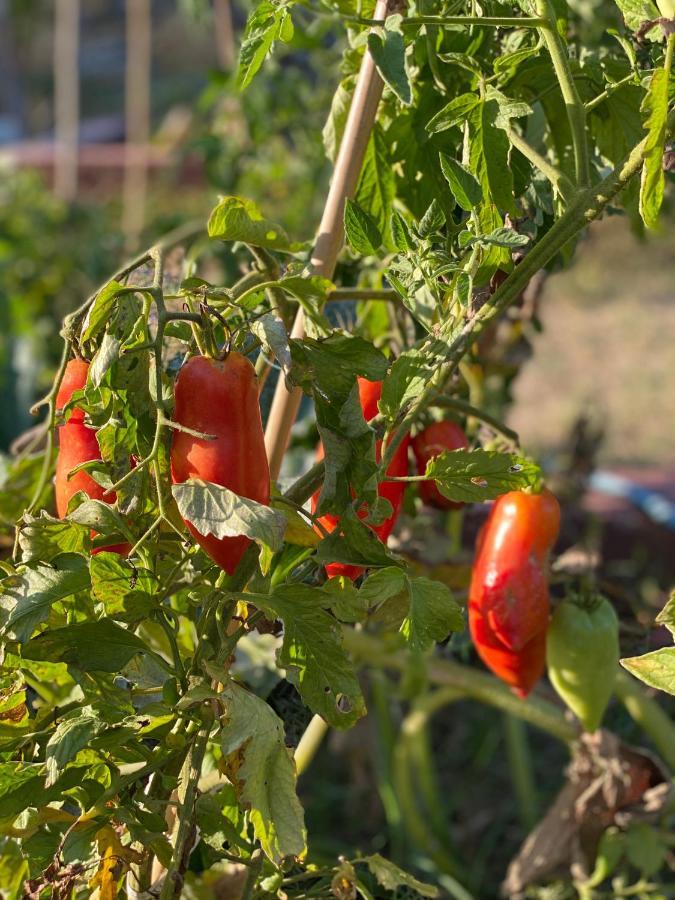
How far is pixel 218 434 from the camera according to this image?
59 centimetres

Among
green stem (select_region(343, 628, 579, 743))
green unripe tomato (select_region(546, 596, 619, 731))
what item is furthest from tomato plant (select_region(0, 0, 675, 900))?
green stem (select_region(343, 628, 579, 743))

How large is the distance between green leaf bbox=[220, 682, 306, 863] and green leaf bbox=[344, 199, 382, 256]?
261 mm

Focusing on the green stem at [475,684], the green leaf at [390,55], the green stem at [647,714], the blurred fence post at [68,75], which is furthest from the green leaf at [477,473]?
the blurred fence post at [68,75]

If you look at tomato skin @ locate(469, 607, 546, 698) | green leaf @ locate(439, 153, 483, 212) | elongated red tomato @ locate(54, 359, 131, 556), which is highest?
green leaf @ locate(439, 153, 483, 212)

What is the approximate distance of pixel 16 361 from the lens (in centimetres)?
223

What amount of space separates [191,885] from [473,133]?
1.90 ft

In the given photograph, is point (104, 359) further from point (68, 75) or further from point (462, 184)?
point (68, 75)

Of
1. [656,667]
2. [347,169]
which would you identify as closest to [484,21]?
[347,169]

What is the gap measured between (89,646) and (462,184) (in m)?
0.33

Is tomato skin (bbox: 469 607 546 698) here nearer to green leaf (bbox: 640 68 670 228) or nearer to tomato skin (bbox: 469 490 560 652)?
tomato skin (bbox: 469 490 560 652)

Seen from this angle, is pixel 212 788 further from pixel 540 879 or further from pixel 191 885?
pixel 540 879

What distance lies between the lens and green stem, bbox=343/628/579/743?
1.22 metres

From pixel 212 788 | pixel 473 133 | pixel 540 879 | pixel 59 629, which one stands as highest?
pixel 473 133

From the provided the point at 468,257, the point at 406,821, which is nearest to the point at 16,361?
the point at 406,821
